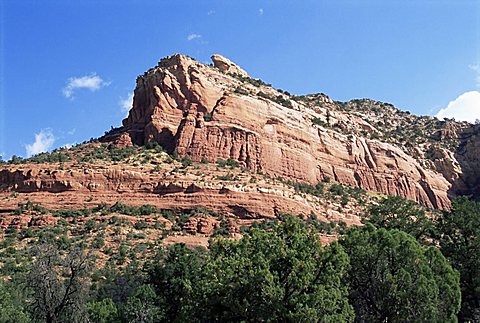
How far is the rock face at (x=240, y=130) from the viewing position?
257 ft

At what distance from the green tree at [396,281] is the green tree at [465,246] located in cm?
678

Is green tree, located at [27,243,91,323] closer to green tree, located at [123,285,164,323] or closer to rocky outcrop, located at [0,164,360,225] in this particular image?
green tree, located at [123,285,164,323]

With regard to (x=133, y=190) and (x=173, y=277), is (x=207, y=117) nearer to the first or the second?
(x=133, y=190)

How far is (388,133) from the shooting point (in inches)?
4646

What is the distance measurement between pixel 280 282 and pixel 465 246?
22.2 m

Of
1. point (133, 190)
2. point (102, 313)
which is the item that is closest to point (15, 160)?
point (133, 190)

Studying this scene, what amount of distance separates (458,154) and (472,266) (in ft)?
266

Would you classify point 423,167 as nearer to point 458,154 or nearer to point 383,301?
point 458,154

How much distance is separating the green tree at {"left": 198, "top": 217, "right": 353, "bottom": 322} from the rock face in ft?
155

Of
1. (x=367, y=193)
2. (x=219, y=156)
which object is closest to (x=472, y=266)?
(x=219, y=156)

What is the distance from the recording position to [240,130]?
263 feet

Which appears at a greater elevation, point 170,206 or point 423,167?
point 423,167

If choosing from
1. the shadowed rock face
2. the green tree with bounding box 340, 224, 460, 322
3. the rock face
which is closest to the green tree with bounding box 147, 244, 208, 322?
the green tree with bounding box 340, 224, 460, 322

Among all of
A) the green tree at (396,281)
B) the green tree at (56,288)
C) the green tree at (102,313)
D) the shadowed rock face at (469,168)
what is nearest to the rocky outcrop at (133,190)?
the green tree at (102,313)
